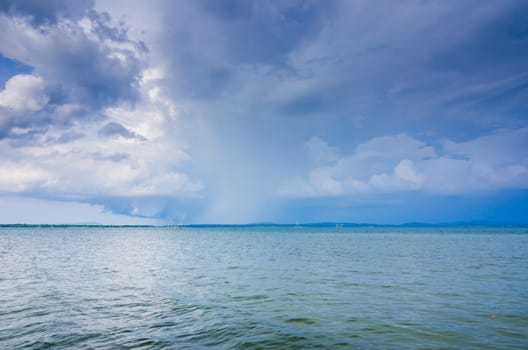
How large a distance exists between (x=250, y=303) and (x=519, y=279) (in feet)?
91.6

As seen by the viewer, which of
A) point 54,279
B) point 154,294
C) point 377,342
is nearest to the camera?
point 377,342

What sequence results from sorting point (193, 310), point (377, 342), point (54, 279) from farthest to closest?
point (54, 279), point (193, 310), point (377, 342)

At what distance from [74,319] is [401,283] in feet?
89.3

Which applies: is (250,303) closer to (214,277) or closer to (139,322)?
(139,322)

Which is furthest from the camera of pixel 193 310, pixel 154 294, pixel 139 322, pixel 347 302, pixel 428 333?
pixel 154 294

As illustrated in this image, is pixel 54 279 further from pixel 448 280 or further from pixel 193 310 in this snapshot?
pixel 448 280

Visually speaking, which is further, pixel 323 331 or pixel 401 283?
pixel 401 283

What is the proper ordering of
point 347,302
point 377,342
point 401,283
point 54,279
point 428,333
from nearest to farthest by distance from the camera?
Answer: point 377,342
point 428,333
point 347,302
point 401,283
point 54,279

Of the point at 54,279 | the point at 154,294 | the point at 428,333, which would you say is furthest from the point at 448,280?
the point at 54,279

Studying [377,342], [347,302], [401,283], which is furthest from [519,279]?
[377,342]

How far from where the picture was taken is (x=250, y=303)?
2358 centimetres

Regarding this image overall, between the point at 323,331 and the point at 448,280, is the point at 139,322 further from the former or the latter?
the point at 448,280

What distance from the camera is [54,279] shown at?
3469 cm

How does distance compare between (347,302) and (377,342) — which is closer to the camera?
(377,342)
